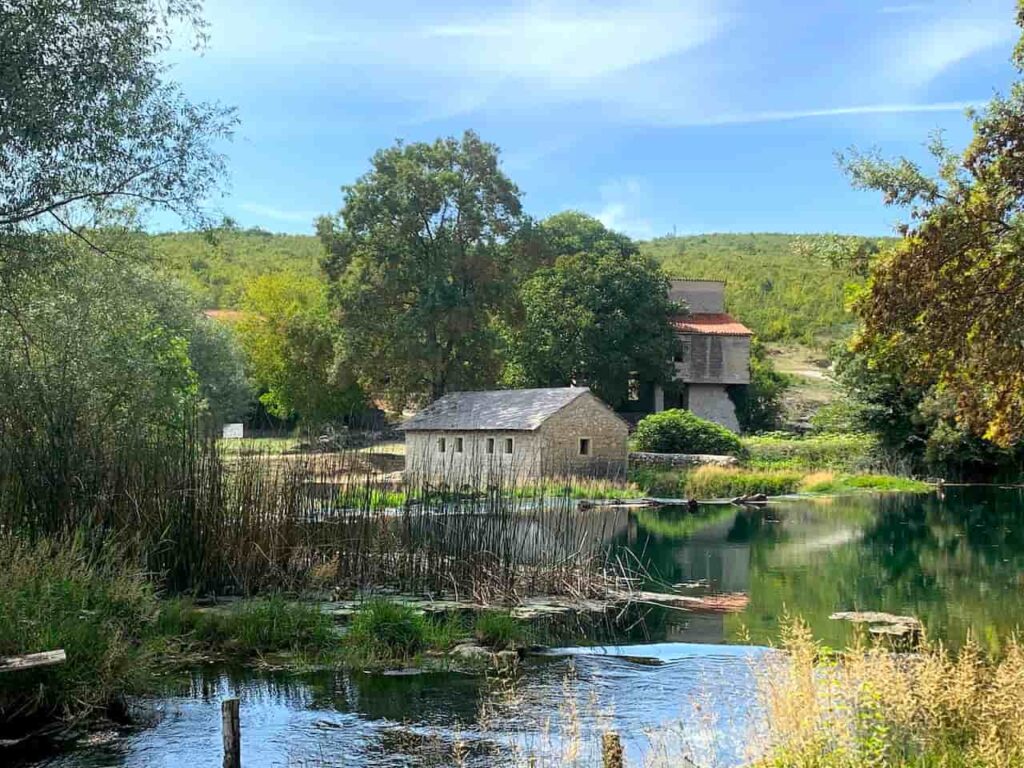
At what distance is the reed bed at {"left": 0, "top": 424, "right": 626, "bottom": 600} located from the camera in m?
9.57

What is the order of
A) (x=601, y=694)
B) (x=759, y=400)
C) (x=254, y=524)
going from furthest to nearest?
1. (x=759, y=400)
2. (x=254, y=524)
3. (x=601, y=694)

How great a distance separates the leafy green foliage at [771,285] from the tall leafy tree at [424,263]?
17.9m

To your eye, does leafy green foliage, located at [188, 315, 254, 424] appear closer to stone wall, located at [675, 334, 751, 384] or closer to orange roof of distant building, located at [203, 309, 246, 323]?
orange roof of distant building, located at [203, 309, 246, 323]

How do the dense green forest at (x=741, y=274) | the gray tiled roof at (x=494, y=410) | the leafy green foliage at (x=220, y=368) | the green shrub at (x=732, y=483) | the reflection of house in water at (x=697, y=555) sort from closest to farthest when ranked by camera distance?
the reflection of house in water at (x=697, y=555) → the green shrub at (x=732, y=483) → the gray tiled roof at (x=494, y=410) → the leafy green foliage at (x=220, y=368) → the dense green forest at (x=741, y=274)

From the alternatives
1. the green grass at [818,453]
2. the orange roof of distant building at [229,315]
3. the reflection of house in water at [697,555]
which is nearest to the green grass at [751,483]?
the green grass at [818,453]

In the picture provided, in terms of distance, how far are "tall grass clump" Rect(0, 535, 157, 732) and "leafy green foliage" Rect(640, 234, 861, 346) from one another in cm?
4822

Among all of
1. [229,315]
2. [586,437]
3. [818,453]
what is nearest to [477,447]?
[586,437]

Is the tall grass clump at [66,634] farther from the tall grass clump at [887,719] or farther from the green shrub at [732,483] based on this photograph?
the green shrub at [732,483]

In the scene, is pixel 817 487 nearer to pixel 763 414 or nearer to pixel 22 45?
pixel 763 414

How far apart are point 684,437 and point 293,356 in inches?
727

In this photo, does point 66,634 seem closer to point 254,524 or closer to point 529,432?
point 254,524

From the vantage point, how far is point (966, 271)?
9.08 meters

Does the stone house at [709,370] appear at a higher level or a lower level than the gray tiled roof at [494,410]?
higher

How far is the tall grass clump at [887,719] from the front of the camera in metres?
5.02
